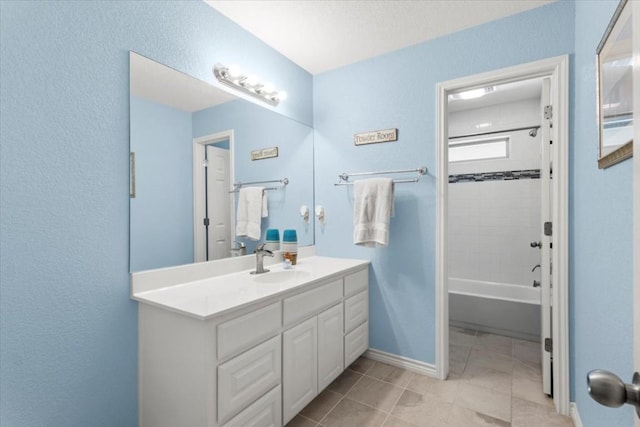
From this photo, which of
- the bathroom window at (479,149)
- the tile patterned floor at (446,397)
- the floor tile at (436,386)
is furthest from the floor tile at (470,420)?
the bathroom window at (479,149)

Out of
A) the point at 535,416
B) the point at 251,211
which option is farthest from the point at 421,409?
the point at 251,211

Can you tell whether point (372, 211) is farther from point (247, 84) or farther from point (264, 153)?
point (247, 84)

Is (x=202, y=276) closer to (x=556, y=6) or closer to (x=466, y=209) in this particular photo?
(x=556, y=6)

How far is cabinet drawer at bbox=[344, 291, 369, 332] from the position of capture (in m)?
2.05

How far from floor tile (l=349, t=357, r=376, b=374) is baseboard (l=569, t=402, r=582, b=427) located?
3.79ft

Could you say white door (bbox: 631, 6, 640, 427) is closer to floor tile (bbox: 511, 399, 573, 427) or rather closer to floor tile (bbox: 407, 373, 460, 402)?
floor tile (bbox: 511, 399, 573, 427)

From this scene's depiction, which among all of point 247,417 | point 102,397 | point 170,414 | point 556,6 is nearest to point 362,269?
point 247,417

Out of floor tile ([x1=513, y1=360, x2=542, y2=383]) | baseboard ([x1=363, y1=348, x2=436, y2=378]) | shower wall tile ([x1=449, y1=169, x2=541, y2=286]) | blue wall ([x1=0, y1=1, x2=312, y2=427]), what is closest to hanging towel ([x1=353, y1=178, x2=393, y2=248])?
baseboard ([x1=363, y1=348, x2=436, y2=378])

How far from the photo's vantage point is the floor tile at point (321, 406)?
1.71 m

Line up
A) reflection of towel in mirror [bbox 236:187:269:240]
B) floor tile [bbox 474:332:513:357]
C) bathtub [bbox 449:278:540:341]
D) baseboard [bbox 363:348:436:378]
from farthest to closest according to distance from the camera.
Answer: bathtub [bbox 449:278:540:341] → floor tile [bbox 474:332:513:357] → baseboard [bbox 363:348:436:378] → reflection of towel in mirror [bbox 236:187:269:240]

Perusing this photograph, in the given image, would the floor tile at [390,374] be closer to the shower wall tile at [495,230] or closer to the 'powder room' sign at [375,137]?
the 'powder room' sign at [375,137]

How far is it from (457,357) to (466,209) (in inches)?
70.4

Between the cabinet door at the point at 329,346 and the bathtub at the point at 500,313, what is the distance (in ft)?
4.98

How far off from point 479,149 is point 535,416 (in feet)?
8.86
